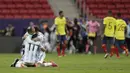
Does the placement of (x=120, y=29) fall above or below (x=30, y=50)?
below

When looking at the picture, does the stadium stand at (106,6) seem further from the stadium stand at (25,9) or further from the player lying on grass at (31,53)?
the player lying on grass at (31,53)

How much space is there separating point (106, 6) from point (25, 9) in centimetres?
584

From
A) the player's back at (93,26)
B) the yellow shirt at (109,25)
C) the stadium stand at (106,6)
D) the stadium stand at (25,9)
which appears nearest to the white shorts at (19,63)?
the yellow shirt at (109,25)

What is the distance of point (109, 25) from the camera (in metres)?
25.1

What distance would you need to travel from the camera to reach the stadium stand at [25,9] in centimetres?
3466

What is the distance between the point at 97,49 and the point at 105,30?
7.01m

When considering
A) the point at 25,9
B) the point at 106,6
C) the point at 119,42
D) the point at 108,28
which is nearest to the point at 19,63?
the point at 108,28

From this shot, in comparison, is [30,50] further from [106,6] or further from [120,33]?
[106,6]

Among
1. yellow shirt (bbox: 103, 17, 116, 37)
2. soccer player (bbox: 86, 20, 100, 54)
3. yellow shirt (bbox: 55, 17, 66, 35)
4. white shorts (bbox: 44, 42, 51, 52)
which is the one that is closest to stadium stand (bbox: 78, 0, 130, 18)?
soccer player (bbox: 86, 20, 100, 54)

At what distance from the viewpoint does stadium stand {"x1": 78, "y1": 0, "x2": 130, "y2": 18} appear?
118 ft

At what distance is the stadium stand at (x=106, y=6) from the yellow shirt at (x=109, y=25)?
10592 millimetres

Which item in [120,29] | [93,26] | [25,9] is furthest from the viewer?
[25,9]

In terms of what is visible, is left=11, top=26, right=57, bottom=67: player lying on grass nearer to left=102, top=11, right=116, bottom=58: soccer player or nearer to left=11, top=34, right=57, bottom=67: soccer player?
left=11, top=34, right=57, bottom=67: soccer player

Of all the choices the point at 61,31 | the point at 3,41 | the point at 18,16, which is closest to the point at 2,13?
the point at 18,16
